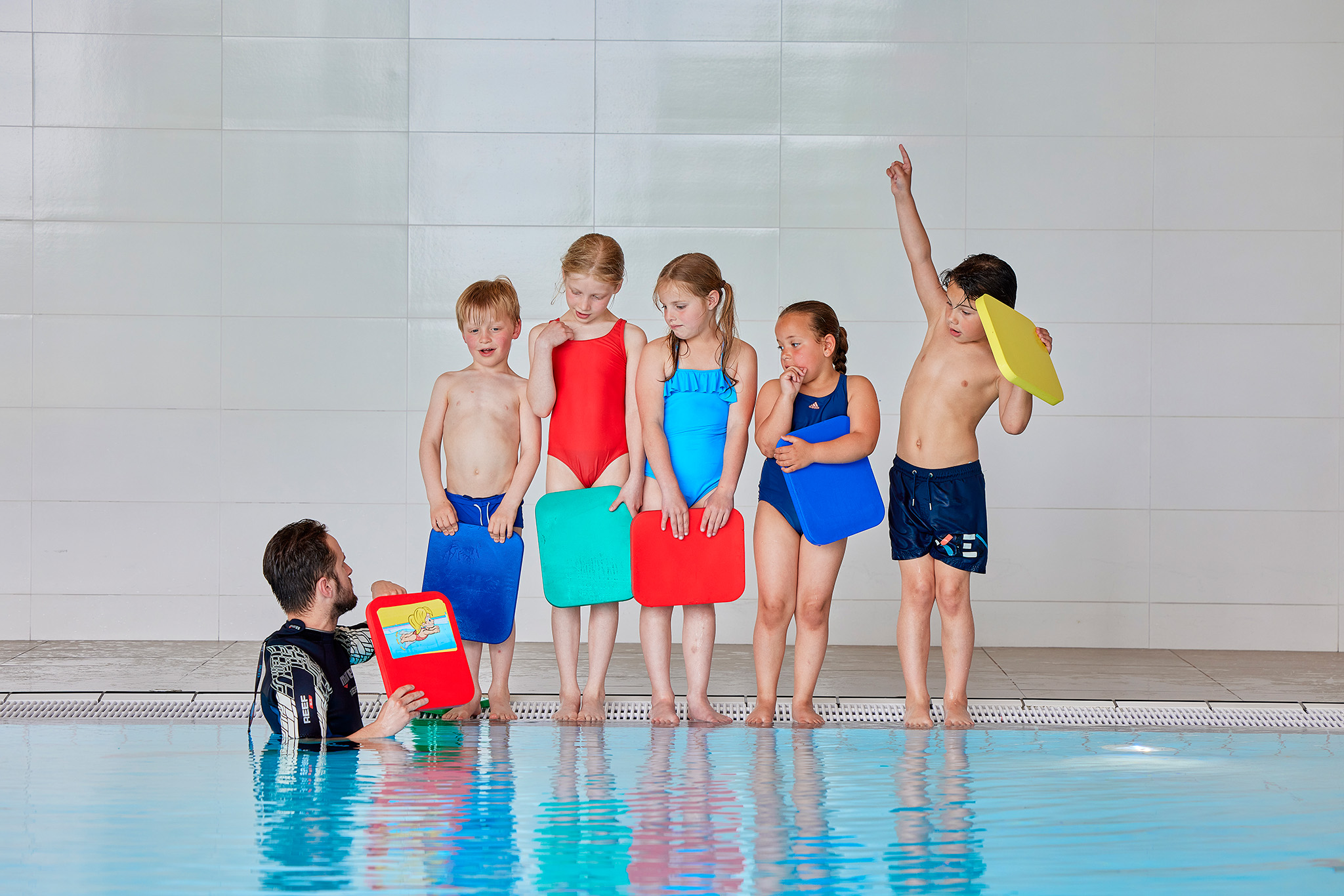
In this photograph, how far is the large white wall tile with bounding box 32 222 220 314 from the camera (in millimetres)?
5504

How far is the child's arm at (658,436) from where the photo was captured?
353 centimetres

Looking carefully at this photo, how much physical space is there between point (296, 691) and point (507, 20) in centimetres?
386

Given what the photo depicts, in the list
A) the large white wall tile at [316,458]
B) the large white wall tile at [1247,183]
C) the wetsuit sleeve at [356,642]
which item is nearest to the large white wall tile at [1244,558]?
the large white wall tile at [1247,183]

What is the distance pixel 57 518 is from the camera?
5527mm

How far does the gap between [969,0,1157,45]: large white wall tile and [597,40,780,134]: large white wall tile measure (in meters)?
1.07

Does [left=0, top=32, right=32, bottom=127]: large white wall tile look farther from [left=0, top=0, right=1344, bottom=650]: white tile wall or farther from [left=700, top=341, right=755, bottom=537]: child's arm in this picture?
[left=700, top=341, right=755, bottom=537]: child's arm

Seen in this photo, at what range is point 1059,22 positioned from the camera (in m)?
5.45

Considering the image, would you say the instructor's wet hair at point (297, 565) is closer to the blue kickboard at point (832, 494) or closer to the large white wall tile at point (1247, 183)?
the blue kickboard at point (832, 494)

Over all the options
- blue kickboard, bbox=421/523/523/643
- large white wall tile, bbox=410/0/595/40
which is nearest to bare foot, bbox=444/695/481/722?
blue kickboard, bbox=421/523/523/643

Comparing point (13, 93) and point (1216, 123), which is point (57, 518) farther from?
point (1216, 123)

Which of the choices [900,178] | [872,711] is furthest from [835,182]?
[872,711]

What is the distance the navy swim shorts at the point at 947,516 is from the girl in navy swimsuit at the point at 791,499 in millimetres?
218

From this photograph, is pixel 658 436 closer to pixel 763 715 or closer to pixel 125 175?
pixel 763 715

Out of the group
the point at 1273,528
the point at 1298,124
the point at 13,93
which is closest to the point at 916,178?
the point at 1298,124
